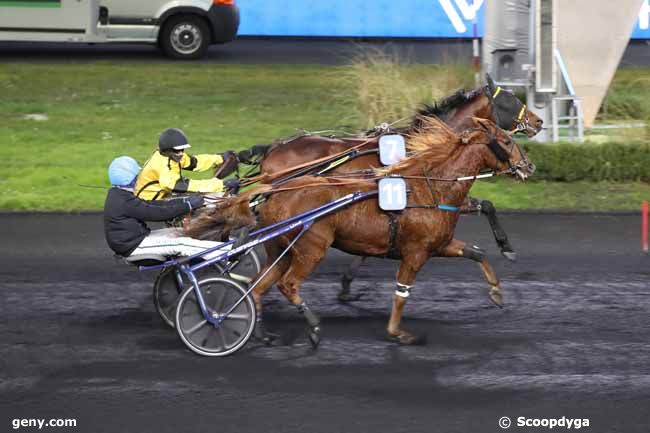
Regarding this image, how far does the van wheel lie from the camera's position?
766 inches

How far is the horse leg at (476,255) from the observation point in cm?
857

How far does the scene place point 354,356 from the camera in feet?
25.6

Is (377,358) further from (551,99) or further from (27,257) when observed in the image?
(551,99)

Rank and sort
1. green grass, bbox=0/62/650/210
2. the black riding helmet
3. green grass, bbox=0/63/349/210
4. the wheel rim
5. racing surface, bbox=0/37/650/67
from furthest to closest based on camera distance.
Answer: racing surface, bbox=0/37/650/67, the wheel rim, green grass, bbox=0/63/349/210, green grass, bbox=0/62/650/210, the black riding helmet

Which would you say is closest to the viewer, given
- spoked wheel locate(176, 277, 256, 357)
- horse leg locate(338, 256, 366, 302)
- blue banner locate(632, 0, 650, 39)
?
spoked wheel locate(176, 277, 256, 357)

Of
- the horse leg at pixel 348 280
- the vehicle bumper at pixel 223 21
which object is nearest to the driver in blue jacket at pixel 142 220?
the horse leg at pixel 348 280

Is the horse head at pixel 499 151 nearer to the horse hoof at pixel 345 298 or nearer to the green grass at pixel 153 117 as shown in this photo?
the horse hoof at pixel 345 298

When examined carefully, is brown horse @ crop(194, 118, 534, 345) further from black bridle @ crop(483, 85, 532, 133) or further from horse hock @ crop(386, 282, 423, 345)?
black bridle @ crop(483, 85, 532, 133)

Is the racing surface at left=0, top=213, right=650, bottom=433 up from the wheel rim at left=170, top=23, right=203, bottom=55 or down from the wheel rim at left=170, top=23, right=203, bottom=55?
down

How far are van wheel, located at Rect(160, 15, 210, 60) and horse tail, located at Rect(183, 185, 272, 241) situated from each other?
1190 centimetres

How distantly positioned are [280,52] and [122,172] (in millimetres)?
13847

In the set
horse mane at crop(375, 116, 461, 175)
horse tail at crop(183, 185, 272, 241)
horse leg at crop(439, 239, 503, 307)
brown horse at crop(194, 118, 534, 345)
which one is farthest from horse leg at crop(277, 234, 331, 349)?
horse leg at crop(439, 239, 503, 307)

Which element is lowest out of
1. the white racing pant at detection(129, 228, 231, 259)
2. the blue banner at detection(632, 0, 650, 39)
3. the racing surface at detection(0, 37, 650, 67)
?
the white racing pant at detection(129, 228, 231, 259)

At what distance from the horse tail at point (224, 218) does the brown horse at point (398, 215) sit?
6 centimetres
